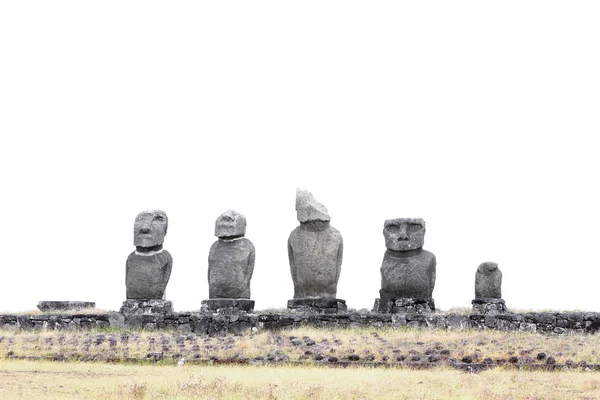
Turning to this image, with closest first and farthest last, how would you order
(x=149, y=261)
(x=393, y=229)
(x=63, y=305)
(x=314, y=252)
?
(x=314, y=252)
(x=393, y=229)
(x=149, y=261)
(x=63, y=305)

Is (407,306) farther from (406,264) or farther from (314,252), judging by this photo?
(314,252)

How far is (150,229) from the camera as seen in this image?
90.4 ft

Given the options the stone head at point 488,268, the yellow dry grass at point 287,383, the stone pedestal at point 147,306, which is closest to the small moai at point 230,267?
the stone pedestal at point 147,306

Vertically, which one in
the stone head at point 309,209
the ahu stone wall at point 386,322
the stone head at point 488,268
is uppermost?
the stone head at point 309,209

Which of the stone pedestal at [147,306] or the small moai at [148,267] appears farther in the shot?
the small moai at [148,267]

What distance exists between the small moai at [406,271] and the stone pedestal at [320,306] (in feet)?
4.22

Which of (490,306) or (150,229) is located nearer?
(150,229)

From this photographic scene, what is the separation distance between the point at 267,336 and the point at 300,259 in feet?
15.1

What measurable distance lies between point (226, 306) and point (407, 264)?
5.18 metres

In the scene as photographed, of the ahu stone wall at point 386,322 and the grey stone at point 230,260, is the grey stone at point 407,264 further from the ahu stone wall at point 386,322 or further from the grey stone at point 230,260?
the grey stone at point 230,260

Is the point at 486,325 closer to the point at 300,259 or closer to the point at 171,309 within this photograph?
the point at 300,259

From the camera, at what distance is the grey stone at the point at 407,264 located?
2580 cm

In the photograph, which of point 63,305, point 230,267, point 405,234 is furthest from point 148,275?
point 63,305

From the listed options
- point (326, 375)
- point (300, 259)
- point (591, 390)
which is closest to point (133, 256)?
point (300, 259)
